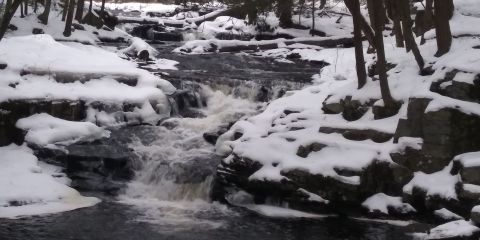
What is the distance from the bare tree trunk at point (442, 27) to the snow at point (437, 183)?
9.51ft

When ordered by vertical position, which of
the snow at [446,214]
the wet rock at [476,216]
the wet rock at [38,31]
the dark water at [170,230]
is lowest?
the dark water at [170,230]

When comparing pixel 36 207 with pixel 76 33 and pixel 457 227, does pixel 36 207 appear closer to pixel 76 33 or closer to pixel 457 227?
pixel 457 227

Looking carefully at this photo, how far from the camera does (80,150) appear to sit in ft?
35.3

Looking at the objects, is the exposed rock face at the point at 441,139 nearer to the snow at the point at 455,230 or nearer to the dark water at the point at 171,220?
the dark water at the point at 171,220

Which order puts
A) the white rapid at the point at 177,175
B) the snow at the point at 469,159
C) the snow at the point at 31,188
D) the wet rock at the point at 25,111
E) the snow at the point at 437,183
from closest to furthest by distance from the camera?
the snow at the point at 469,159 < the snow at the point at 437,183 < the snow at the point at 31,188 < the white rapid at the point at 177,175 < the wet rock at the point at 25,111

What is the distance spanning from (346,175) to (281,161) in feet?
4.08

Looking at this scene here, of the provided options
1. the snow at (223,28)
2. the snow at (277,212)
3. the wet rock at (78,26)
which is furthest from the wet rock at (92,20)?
the snow at (277,212)

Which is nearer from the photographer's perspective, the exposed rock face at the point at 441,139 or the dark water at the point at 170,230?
the dark water at the point at 170,230

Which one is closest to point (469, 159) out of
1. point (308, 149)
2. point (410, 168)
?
point (410, 168)

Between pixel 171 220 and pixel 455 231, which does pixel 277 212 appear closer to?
pixel 171 220

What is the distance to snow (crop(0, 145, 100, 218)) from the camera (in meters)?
8.60

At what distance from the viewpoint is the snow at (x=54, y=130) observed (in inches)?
429

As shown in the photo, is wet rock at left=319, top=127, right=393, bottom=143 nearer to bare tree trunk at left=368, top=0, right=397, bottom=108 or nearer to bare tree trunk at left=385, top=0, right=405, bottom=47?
bare tree trunk at left=368, top=0, right=397, bottom=108

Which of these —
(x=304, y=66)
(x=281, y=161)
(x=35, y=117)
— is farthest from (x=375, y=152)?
(x=304, y=66)
